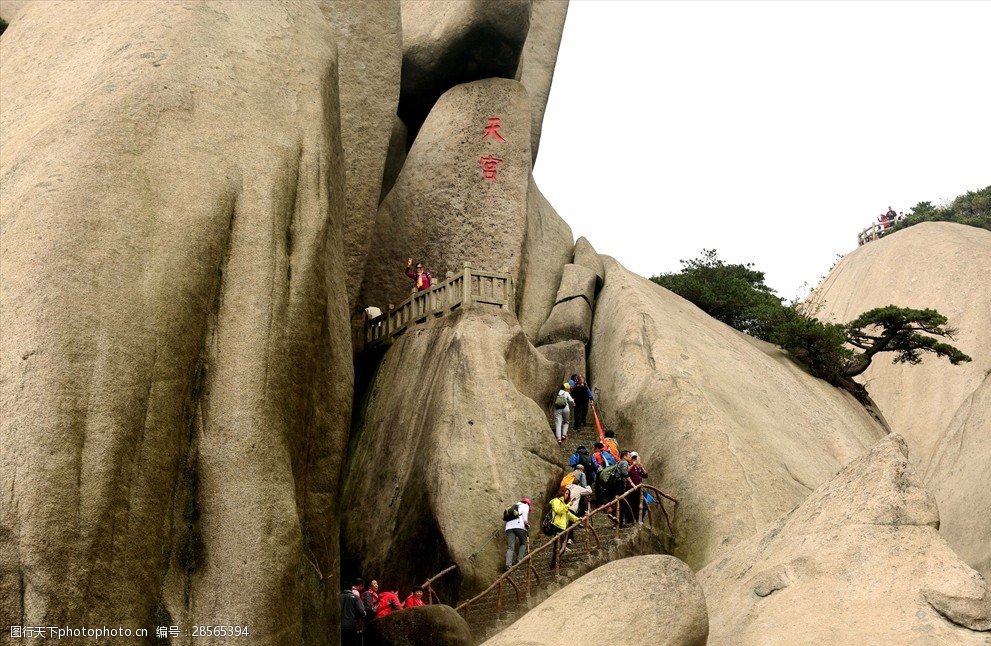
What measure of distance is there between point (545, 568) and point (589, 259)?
13.3 meters

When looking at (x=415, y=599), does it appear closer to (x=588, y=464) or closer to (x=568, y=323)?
(x=588, y=464)

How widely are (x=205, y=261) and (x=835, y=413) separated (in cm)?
1675

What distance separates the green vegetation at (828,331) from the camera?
28.1m

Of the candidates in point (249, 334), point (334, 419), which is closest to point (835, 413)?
point (334, 419)

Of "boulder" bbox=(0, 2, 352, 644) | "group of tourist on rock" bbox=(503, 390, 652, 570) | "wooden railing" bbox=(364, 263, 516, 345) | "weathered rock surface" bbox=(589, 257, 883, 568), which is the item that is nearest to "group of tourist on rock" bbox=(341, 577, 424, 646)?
"boulder" bbox=(0, 2, 352, 644)

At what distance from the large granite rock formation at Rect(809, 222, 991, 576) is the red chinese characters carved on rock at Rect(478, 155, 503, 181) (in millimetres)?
11584

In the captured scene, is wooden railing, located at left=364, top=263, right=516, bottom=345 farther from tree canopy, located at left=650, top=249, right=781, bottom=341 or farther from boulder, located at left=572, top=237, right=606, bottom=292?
tree canopy, located at left=650, top=249, right=781, bottom=341

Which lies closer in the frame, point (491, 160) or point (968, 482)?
point (968, 482)

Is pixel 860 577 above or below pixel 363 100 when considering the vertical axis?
below

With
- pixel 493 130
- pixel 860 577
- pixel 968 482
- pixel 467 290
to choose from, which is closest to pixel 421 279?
pixel 467 290

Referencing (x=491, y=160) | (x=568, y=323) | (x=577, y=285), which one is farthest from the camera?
(x=577, y=285)

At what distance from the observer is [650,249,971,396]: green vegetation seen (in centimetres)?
2811

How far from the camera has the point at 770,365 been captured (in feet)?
87.8

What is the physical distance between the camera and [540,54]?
108 ft
